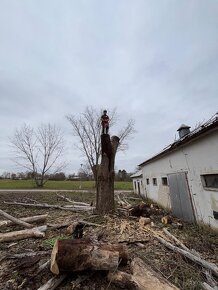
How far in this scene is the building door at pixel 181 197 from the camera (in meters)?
7.87

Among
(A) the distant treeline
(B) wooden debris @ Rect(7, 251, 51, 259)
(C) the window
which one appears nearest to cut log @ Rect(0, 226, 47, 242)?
(B) wooden debris @ Rect(7, 251, 51, 259)

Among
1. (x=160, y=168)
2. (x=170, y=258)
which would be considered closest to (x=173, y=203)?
(x=160, y=168)

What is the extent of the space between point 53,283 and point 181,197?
21.7 feet

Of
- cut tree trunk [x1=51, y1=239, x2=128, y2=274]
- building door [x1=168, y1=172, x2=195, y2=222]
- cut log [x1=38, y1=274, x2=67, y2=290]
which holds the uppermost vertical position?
building door [x1=168, y1=172, x2=195, y2=222]

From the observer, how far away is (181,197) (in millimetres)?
8500

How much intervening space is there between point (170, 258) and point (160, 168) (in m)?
7.95

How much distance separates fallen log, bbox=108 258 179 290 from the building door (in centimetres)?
501

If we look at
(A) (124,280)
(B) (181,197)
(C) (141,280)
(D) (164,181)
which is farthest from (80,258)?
(D) (164,181)

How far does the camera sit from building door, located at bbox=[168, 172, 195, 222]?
7871 mm

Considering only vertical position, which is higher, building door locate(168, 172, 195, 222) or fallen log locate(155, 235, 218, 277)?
building door locate(168, 172, 195, 222)

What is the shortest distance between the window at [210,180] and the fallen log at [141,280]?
3946 mm

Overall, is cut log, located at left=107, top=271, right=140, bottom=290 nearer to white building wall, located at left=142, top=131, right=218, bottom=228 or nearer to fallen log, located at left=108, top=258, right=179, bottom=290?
fallen log, located at left=108, top=258, right=179, bottom=290

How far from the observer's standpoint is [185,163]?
321 inches

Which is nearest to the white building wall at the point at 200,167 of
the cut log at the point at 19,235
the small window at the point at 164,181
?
the small window at the point at 164,181
